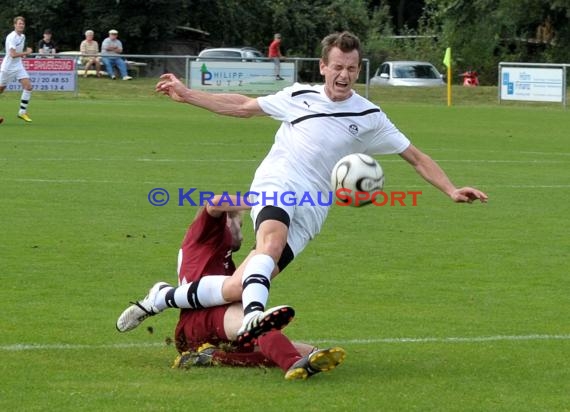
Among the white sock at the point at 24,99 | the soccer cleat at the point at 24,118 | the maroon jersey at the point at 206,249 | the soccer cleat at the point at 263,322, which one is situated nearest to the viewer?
the soccer cleat at the point at 263,322

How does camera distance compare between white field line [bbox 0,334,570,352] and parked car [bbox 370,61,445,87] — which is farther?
parked car [bbox 370,61,445,87]

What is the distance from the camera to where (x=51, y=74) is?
125 feet

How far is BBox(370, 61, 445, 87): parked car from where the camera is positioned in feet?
162

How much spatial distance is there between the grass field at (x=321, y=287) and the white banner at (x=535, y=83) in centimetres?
1599

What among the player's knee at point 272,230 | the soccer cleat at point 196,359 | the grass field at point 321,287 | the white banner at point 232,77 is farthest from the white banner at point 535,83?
the soccer cleat at point 196,359

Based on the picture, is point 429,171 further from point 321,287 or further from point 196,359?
point 321,287

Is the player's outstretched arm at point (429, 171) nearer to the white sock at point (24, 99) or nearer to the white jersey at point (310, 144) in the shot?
the white jersey at point (310, 144)

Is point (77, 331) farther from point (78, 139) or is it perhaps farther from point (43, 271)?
point (78, 139)

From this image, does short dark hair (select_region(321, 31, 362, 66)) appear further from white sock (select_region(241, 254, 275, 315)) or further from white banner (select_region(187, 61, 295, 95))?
white banner (select_region(187, 61, 295, 95))

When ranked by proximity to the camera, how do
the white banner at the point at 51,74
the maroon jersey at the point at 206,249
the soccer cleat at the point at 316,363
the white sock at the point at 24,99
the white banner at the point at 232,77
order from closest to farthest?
the soccer cleat at the point at 316,363, the maroon jersey at the point at 206,249, the white sock at the point at 24,99, the white banner at the point at 232,77, the white banner at the point at 51,74

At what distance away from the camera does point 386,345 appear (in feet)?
26.5

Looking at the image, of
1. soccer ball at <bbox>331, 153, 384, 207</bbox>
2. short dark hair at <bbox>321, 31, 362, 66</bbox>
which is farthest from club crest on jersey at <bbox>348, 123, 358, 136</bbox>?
short dark hair at <bbox>321, 31, 362, 66</bbox>

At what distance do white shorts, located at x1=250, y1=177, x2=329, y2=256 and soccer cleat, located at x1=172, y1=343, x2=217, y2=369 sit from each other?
753mm

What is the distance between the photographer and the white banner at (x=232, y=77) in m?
37.4
